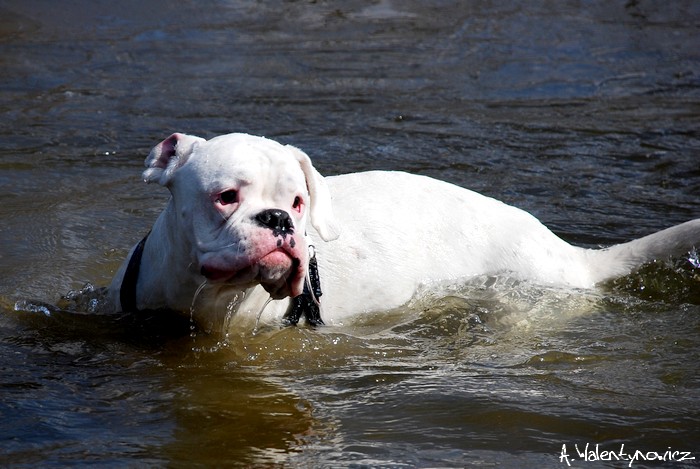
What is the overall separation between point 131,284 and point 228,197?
0.95 meters

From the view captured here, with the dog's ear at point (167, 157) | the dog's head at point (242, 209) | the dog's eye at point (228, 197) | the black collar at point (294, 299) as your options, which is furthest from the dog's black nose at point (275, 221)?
the black collar at point (294, 299)

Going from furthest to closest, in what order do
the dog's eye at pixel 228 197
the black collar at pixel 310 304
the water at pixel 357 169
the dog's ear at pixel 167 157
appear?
the black collar at pixel 310 304, the dog's ear at pixel 167 157, the dog's eye at pixel 228 197, the water at pixel 357 169

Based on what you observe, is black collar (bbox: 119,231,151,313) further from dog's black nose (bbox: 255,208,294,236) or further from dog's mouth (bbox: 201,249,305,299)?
dog's black nose (bbox: 255,208,294,236)

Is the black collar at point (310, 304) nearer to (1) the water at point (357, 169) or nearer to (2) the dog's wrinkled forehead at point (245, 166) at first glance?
(1) the water at point (357, 169)

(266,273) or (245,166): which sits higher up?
(245,166)

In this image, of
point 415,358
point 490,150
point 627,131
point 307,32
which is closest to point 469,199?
point 415,358

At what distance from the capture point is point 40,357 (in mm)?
4855

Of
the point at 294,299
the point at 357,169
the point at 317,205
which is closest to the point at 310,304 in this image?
the point at 294,299

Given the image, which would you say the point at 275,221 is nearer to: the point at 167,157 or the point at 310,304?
the point at 167,157

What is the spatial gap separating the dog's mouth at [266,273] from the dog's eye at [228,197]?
282 millimetres

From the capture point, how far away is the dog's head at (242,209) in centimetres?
428

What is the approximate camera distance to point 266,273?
4301 millimetres

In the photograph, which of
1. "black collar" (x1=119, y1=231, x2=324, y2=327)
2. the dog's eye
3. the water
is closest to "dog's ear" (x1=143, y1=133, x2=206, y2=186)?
the dog's eye

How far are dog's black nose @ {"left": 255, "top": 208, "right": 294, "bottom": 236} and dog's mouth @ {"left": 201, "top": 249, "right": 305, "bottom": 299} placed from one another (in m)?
0.08
